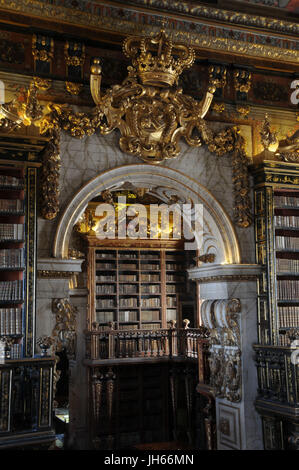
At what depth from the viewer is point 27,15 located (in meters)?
5.65

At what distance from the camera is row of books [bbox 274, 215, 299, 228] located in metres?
6.30

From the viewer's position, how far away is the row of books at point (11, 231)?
5020 millimetres

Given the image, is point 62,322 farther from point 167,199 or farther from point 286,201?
point 286,201

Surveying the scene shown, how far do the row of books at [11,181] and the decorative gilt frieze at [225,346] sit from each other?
2.79 metres

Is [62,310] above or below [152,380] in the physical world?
above

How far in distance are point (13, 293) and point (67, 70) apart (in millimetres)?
2602

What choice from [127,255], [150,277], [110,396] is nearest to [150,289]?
[150,277]

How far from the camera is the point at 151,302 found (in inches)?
381


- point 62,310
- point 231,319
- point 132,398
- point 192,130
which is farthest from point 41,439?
point 132,398

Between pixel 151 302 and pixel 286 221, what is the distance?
158 inches

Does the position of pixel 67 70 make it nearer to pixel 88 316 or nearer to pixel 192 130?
pixel 192 130

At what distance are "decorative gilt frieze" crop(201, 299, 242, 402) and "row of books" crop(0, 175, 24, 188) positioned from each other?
2793mm

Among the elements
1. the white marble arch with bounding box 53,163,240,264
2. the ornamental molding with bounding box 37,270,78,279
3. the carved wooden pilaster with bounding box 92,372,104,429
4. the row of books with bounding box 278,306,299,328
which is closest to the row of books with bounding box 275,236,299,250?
the white marble arch with bounding box 53,163,240,264

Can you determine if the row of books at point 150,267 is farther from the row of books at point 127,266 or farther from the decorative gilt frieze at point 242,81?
the decorative gilt frieze at point 242,81
